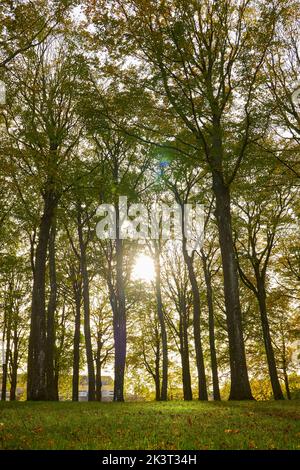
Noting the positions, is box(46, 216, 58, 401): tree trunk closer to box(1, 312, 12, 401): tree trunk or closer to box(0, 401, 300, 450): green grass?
box(1, 312, 12, 401): tree trunk

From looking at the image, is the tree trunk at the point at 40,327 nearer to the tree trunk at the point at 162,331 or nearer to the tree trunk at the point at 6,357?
the tree trunk at the point at 162,331

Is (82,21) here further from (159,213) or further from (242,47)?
(159,213)

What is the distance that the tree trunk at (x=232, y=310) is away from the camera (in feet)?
48.3

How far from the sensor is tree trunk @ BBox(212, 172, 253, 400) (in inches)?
579

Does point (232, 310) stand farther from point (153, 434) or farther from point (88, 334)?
point (88, 334)

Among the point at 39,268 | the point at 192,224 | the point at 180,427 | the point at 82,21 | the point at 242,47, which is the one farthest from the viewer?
the point at 192,224

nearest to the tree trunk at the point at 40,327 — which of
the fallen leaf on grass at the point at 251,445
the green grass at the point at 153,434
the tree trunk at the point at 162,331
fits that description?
the green grass at the point at 153,434

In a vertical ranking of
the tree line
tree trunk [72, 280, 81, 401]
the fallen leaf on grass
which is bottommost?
the fallen leaf on grass

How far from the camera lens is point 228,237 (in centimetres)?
1617

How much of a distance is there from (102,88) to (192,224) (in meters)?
11.6

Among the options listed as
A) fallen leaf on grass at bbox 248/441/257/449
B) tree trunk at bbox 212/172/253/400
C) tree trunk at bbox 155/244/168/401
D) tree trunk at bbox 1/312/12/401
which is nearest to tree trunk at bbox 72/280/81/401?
tree trunk at bbox 155/244/168/401

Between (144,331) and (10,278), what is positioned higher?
(10,278)

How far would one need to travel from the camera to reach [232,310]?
49.6 feet
